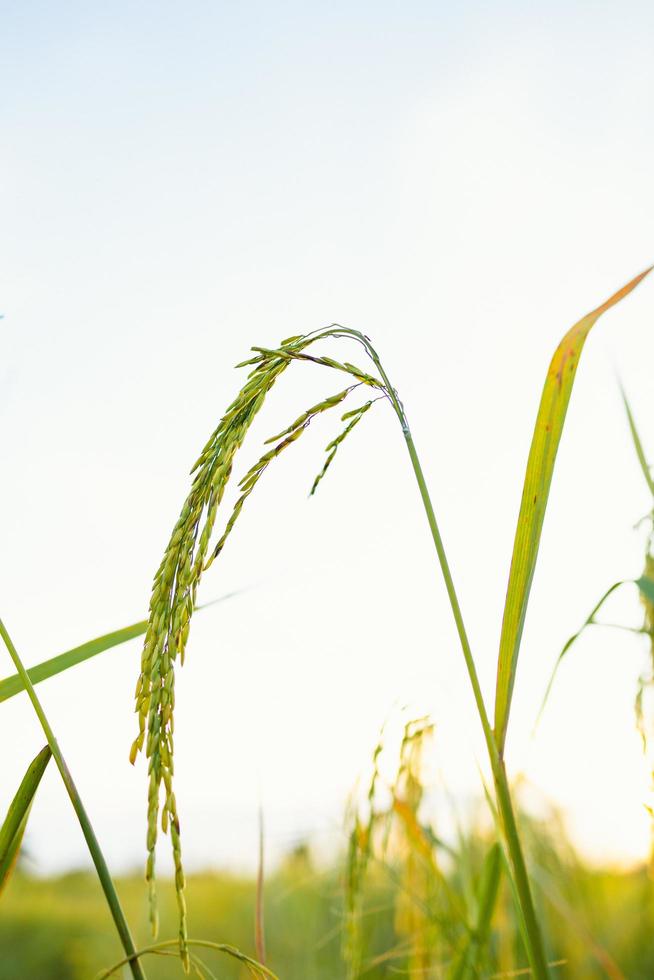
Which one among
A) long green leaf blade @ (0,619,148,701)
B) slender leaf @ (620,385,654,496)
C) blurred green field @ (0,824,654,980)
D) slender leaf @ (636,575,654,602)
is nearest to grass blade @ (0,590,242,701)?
long green leaf blade @ (0,619,148,701)

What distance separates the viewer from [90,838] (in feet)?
2.13

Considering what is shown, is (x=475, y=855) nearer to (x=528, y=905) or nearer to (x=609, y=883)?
(x=609, y=883)

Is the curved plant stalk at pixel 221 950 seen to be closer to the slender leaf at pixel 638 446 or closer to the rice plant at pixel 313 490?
the rice plant at pixel 313 490

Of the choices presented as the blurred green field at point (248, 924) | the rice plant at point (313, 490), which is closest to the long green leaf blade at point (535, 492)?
the rice plant at point (313, 490)

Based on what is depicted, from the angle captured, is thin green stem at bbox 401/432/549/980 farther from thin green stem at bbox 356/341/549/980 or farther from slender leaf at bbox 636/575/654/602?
slender leaf at bbox 636/575/654/602

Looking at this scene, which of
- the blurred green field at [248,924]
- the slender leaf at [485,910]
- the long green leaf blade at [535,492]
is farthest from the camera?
the blurred green field at [248,924]

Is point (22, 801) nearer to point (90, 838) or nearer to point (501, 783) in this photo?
point (90, 838)

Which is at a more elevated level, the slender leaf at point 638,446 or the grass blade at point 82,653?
the slender leaf at point 638,446

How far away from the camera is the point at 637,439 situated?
115 centimetres

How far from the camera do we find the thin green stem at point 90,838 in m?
0.65

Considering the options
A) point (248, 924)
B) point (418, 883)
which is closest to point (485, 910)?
point (418, 883)

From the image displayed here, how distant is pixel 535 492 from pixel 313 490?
22cm

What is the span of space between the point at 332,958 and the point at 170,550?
325 cm

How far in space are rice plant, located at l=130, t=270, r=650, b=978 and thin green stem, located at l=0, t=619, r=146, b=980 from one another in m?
0.06
